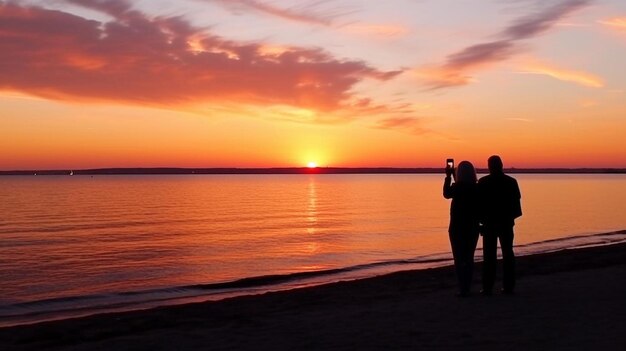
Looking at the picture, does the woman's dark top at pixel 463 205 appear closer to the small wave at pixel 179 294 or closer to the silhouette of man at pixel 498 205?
the silhouette of man at pixel 498 205

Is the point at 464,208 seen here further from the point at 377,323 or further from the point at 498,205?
the point at 377,323

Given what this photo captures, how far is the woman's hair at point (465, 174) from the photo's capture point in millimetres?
9484

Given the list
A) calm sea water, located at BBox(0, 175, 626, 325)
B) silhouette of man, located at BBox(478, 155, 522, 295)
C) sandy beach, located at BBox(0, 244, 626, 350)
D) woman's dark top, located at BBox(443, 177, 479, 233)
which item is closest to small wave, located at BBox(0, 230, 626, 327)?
calm sea water, located at BBox(0, 175, 626, 325)

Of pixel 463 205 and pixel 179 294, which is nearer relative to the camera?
pixel 463 205

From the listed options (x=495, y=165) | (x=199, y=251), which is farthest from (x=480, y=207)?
(x=199, y=251)

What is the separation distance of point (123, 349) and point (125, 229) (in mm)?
31779

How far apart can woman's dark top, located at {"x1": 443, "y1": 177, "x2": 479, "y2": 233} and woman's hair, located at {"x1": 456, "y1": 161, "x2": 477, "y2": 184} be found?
0.07 meters

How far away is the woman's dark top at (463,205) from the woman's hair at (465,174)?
0.07m

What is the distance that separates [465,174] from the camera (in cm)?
951

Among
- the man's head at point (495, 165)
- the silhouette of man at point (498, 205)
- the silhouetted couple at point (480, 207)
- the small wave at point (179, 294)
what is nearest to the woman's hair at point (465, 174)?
the silhouetted couple at point (480, 207)

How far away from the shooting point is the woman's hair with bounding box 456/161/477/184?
31.1 feet

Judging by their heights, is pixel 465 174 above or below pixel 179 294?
above

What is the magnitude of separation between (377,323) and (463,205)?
7.67 feet

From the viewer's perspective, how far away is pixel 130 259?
24.3m
